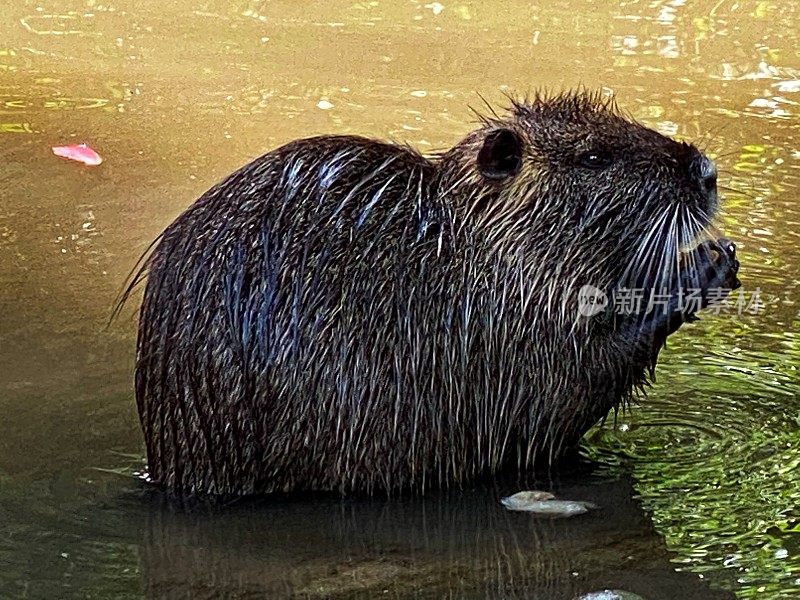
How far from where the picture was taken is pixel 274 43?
25.7 ft

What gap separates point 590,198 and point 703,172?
0.30m

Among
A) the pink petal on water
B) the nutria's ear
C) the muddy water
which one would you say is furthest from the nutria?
the pink petal on water

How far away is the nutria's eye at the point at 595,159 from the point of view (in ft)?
13.0

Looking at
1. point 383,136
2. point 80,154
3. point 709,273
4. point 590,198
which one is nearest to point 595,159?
point 590,198

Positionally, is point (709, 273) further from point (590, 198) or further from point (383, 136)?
point (383, 136)

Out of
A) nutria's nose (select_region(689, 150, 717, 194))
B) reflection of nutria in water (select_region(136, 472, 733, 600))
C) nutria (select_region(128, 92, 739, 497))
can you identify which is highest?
nutria's nose (select_region(689, 150, 717, 194))

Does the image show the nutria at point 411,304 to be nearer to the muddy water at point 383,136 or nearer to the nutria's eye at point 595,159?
the nutria's eye at point 595,159

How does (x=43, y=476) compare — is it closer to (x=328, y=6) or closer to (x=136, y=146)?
(x=136, y=146)

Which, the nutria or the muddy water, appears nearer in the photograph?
the muddy water

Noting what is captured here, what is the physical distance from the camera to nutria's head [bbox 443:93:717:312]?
3.91 metres

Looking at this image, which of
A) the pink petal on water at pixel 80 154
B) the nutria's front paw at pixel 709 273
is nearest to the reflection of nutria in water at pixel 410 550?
the nutria's front paw at pixel 709 273

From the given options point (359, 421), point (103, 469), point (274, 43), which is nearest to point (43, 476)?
point (103, 469)

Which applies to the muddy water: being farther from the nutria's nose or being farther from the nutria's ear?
the nutria's ear

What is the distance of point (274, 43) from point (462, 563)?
187 inches
